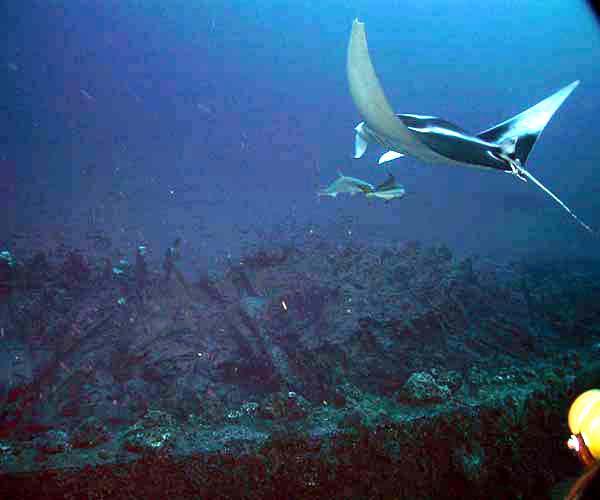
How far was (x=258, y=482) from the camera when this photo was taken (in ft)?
6.64

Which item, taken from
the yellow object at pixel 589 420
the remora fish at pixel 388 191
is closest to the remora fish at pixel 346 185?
the remora fish at pixel 388 191

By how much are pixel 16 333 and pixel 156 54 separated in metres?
64.2

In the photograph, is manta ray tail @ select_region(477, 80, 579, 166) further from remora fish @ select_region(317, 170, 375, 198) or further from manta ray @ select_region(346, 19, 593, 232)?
remora fish @ select_region(317, 170, 375, 198)

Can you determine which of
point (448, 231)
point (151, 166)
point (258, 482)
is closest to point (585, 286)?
point (258, 482)

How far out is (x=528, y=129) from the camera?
6.00 feet

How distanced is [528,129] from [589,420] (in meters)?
1.67

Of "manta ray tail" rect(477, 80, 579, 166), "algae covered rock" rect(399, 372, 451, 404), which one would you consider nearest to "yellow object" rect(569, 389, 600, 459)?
"algae covered rock" rect(399, 372, 451, 404)

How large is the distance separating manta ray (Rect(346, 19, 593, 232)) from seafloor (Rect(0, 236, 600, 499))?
1.78m

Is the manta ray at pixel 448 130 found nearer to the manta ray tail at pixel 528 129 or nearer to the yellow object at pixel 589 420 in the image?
the manta ray tail at pixel 528 129

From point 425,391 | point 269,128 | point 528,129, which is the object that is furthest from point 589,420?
point 269,128

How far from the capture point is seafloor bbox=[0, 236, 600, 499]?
80.6 inches

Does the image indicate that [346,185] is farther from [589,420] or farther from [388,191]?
[589,420]

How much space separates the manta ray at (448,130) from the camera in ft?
5.55

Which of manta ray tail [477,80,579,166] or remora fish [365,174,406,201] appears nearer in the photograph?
manta ray tail [477,80,579,166]
